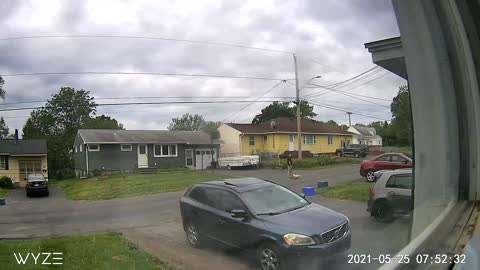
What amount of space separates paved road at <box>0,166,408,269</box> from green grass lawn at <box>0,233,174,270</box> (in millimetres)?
50

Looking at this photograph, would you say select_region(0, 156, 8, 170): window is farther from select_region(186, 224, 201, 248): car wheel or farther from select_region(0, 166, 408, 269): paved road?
select_region(186, 224, 201, 248): car wheel

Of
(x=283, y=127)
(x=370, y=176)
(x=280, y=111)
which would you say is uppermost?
(x=280, y=111)

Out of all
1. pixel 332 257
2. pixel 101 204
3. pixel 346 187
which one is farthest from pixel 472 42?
pixel 101 204

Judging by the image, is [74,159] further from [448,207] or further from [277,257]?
[448,207]

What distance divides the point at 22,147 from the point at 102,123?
0.45 meters

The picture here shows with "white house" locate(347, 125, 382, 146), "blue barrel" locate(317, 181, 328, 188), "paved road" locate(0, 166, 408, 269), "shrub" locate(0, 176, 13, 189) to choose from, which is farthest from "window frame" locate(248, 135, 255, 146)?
"shrub" locate(0, 176, 13, 189)

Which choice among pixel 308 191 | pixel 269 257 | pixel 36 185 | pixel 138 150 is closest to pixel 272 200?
pixel 269 257

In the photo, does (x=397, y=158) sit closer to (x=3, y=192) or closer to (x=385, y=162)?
(x=385, y=162)

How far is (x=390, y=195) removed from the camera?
3.74 metres

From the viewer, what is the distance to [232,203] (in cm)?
268

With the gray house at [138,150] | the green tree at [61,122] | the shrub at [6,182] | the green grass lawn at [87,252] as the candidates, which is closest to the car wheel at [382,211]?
the gray house at [138,150]

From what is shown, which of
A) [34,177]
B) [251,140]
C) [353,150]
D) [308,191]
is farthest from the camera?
[353,150]

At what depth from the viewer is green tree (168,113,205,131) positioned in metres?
2.67

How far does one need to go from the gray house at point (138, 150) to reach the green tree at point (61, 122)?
2.3 inches
